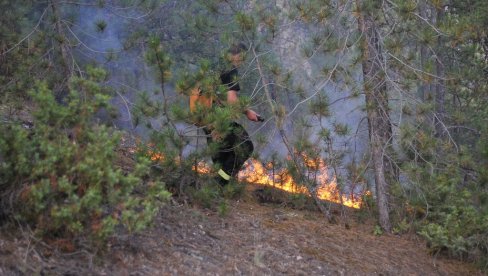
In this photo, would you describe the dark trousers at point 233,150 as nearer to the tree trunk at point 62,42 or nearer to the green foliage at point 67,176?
the tree trunk at point 62,42

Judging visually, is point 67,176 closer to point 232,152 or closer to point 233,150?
point 233,150

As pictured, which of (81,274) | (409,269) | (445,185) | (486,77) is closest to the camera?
(81,274)

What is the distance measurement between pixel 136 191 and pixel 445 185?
338 centimetres

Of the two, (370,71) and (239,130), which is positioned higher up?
(370,71)

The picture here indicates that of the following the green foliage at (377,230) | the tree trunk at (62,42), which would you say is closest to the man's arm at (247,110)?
the green foliage at (377,230)

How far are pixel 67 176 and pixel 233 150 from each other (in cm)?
321

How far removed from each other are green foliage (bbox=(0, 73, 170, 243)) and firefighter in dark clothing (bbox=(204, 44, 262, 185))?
2254mm

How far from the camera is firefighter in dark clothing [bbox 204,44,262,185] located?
7113 mm

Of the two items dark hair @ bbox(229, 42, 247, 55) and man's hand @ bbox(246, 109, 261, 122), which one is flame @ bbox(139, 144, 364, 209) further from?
dark hair @ bbox(229, 42, 247, 55)

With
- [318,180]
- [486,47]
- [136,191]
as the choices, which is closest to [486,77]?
[486,47]

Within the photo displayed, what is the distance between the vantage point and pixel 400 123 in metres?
7.24

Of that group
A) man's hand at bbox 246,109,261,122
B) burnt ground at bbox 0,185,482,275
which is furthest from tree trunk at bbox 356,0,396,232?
man's hand at bbox 246,109,261,122

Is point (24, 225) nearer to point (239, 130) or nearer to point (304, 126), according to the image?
point (239, 130)

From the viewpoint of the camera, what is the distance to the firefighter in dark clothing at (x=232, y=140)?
7113 mm
